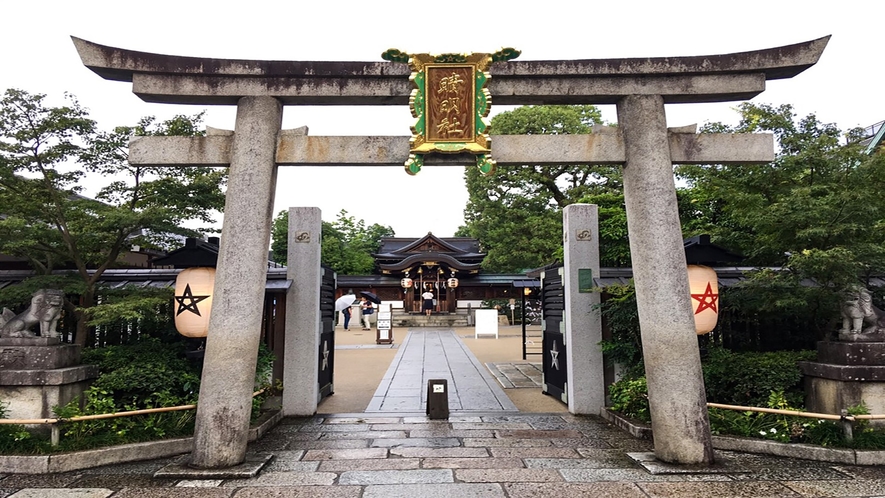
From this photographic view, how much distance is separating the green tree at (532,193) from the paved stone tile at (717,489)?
23.2 m

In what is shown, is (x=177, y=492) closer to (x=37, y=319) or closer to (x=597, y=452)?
(x=37, y=319)

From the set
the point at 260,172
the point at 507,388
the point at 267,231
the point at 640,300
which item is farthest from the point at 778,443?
the point at 260,172

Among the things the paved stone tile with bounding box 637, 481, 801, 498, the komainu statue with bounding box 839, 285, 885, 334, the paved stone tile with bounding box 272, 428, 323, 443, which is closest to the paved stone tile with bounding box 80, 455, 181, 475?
the paved stone tile with bounding box 272, 428, 323, 443

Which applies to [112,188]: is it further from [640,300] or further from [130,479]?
[640,300]

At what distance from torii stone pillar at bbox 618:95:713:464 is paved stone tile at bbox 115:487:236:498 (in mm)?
4885

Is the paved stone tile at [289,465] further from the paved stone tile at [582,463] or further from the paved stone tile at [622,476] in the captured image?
the paved stone tile at [622,476]

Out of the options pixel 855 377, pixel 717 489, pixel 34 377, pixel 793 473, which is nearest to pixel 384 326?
pixel 34 377

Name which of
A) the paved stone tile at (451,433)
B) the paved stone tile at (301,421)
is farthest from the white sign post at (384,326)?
the paved stone tile at (451,433)

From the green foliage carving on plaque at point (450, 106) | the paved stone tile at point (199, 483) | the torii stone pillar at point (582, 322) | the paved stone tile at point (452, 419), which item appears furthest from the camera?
the torii stone pillar at point (582, 322)

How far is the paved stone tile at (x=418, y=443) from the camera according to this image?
22.5ft

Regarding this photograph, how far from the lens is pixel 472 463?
6047 millimetres

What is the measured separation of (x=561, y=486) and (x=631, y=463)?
127 centimetres

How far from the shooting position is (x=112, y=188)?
27.1ft

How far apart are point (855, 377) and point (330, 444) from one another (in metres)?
6.87
